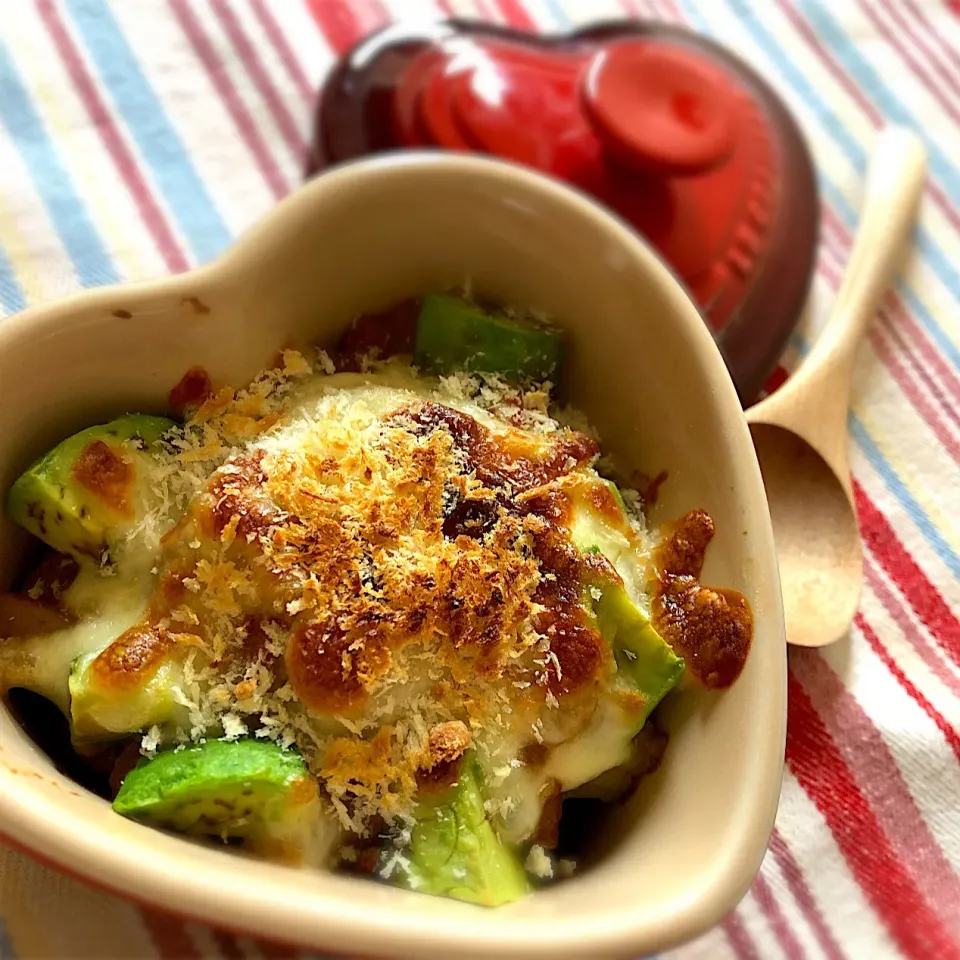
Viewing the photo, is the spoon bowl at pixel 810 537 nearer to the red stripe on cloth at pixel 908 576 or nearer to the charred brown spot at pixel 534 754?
the red stripe on cloth at pixel 908 576

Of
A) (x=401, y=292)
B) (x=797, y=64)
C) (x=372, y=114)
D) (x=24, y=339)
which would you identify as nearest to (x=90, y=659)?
(x=24, y=339)

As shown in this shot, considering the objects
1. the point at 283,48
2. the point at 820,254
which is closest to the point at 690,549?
the point at 820,254

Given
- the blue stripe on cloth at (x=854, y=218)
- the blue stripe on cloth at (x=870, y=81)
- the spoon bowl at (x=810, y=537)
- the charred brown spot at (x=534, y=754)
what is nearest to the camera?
the charred brown spot at (x=534, y=754)

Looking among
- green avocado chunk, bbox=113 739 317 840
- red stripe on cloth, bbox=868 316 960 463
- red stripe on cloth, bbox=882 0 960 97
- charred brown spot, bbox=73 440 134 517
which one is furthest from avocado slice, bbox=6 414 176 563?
red stripe on cloth, bbox=882 0 960 97

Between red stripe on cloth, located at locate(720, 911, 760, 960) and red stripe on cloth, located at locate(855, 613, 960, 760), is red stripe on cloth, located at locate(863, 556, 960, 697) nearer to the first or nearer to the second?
red stripe on cloth, located at locate(855, 613, 960, 760)

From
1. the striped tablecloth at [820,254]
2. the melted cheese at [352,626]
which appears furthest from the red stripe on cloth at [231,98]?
the melted cheese at [352,626]

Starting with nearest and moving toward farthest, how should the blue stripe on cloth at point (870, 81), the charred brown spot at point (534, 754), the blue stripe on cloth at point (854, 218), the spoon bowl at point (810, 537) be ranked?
the charred brown spot at point (534, 754) < the spoon bowl at point (810, 537) < the blue stripe on cloth at point (854, 218) < the blue stripe on cloth at point (870, 81)
